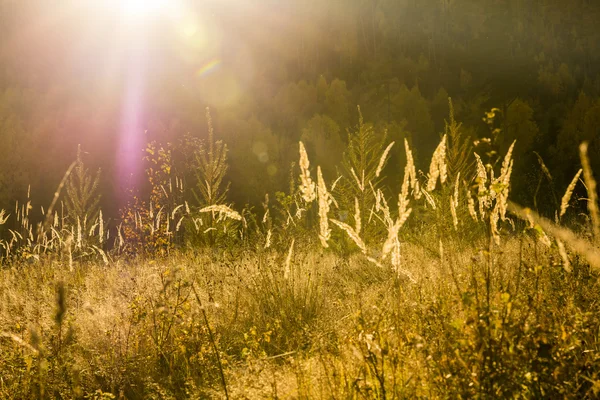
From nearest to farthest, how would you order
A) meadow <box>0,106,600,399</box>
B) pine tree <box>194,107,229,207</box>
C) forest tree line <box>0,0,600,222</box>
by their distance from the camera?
meadow <box>0,106,600,399</box> < pine tree <box>194,107,229,207</box> < forest tree line <box>0,0,600,222</box>

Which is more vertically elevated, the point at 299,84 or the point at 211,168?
the point at 299,84

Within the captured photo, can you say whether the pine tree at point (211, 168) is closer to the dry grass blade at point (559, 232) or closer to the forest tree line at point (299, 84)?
the forest tree line at point (299, 84)

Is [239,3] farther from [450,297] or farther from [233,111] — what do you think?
[450,297]

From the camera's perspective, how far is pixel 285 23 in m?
72.2

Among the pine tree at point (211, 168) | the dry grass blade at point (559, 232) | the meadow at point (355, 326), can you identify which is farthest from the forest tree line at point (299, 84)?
the dry grass blade at point (559, 232)

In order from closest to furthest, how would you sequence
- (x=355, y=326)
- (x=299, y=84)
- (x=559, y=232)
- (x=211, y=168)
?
(x=559, y=232), (x=355, y=326), (x=211, y=168), (x=299, y=84)

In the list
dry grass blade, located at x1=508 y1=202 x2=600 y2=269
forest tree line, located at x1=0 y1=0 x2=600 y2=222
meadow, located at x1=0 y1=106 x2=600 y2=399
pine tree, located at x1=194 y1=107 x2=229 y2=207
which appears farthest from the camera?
forest tree line, located at x1=0 y1=0 x2=600 y2=222

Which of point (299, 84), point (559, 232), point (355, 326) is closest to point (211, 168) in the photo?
point (355, 326)

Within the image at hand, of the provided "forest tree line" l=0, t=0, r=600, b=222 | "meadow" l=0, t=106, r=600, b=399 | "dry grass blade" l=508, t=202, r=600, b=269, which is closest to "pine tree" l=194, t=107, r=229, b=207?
"meadow" l=0, t=106, r=600, b=399

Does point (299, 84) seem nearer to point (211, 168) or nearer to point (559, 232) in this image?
point (211, 168)

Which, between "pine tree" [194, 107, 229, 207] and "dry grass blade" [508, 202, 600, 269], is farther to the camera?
"pine tree" [194, 107, 229, 207]

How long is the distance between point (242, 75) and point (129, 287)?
44259 mm

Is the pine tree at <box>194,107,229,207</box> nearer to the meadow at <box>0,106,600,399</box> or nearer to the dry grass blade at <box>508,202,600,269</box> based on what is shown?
the meadow at <box>0,106,600,399</box>

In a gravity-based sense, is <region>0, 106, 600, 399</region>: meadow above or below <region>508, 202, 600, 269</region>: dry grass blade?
below
